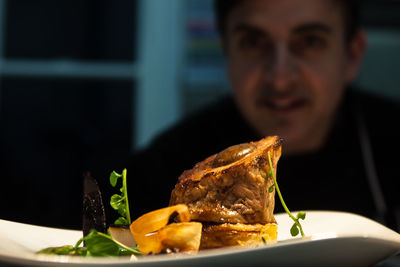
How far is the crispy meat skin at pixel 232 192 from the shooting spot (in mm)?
680

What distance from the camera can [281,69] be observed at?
1.95m

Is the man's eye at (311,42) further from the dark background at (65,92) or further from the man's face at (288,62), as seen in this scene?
the dark background at (65,92)

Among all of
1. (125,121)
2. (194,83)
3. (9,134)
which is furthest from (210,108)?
(9,134)

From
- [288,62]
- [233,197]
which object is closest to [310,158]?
[288,62]

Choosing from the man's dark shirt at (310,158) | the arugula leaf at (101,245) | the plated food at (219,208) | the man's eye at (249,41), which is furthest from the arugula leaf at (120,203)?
the man's eye at (249,41)

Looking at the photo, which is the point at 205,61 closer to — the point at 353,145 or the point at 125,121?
the point at 125,121

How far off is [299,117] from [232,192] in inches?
57.7

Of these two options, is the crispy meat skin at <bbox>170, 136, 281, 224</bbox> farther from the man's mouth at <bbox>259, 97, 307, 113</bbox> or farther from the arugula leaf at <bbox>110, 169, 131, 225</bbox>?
the man's mouth at <bbox>259, 97, 307, 113</bbox>

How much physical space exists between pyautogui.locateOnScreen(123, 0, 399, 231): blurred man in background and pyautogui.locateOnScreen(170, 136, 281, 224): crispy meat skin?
110 cm

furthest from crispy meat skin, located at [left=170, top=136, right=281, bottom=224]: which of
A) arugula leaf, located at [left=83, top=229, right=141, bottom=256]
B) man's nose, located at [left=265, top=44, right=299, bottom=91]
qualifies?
man's nose, located at [left=265, top=44, right=299, bottom=91]

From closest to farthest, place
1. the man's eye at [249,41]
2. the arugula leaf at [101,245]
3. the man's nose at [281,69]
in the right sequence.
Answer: the arugula leaf at [101,245] → the man's nose at [281,69] → the man's eye at [249,41]

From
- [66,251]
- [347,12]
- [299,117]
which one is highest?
[347,12]

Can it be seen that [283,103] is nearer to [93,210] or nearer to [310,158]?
[310,158]

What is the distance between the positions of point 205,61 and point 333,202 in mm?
1342
